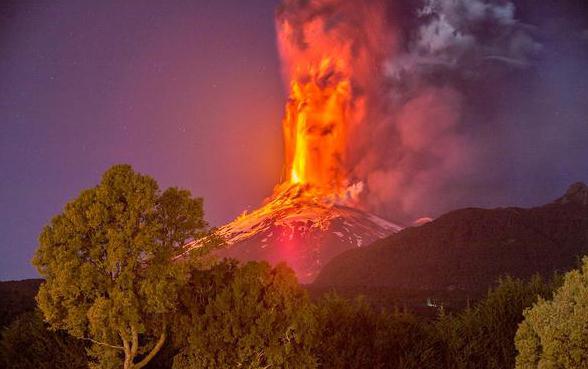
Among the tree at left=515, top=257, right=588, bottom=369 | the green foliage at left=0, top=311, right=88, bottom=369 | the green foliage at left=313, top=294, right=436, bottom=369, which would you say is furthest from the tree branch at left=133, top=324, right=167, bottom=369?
the tree at left=515, top=257, right=588, bottom=369

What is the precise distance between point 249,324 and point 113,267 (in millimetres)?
8355

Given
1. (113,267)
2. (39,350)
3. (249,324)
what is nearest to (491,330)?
(249,324)

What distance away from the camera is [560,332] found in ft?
78.1

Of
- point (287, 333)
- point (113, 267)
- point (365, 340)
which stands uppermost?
point (113, 267)

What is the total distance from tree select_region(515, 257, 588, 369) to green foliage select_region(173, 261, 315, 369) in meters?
11.5

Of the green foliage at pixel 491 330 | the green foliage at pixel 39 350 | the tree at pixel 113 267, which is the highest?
the tree at pixel 113 267

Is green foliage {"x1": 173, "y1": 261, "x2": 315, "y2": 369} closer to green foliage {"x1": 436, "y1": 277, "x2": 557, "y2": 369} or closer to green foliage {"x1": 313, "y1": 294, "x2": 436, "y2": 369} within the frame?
green foliage {"x1": 313, "y1": 294, "x2": 436, "y2": 369}

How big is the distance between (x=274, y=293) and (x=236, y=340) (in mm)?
3458

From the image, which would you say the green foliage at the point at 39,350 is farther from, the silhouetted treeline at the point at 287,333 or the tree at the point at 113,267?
the tree at the point at 113,267

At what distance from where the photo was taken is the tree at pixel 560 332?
2342cm

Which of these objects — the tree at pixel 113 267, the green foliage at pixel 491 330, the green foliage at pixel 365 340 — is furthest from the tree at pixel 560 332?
the tree at pixel 113 267

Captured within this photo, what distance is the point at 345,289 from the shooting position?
187 meters

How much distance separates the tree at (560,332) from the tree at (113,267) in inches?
739

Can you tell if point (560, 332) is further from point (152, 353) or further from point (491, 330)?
point (152, 353)
